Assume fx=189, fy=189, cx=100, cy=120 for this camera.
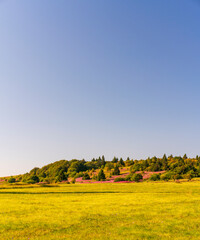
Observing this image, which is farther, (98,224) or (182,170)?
(182,170)

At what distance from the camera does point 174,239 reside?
13031mm

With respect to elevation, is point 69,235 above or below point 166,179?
above

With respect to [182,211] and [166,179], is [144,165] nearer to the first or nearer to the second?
[166,179]

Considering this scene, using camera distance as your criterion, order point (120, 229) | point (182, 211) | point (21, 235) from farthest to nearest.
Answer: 1. point (182, 211)
2. point (120, 229)
3. point (21, 235)

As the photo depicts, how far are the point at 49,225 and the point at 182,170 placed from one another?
108m

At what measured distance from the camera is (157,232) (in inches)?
567

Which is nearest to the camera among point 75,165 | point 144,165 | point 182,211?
point 182,211

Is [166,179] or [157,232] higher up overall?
[157,232]

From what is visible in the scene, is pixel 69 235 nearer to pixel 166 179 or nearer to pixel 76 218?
pixel 76 218

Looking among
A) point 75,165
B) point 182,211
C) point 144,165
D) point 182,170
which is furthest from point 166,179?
point 75,165

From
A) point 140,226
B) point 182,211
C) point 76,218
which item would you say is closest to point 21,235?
point 76,218

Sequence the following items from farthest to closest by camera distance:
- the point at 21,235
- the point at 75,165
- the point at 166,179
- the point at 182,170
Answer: the point at 75,165 < the point at 182,170 < the point at 166,179 < the point at 21,235

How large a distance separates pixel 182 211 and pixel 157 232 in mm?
8738

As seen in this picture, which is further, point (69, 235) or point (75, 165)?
point (75, 165)
